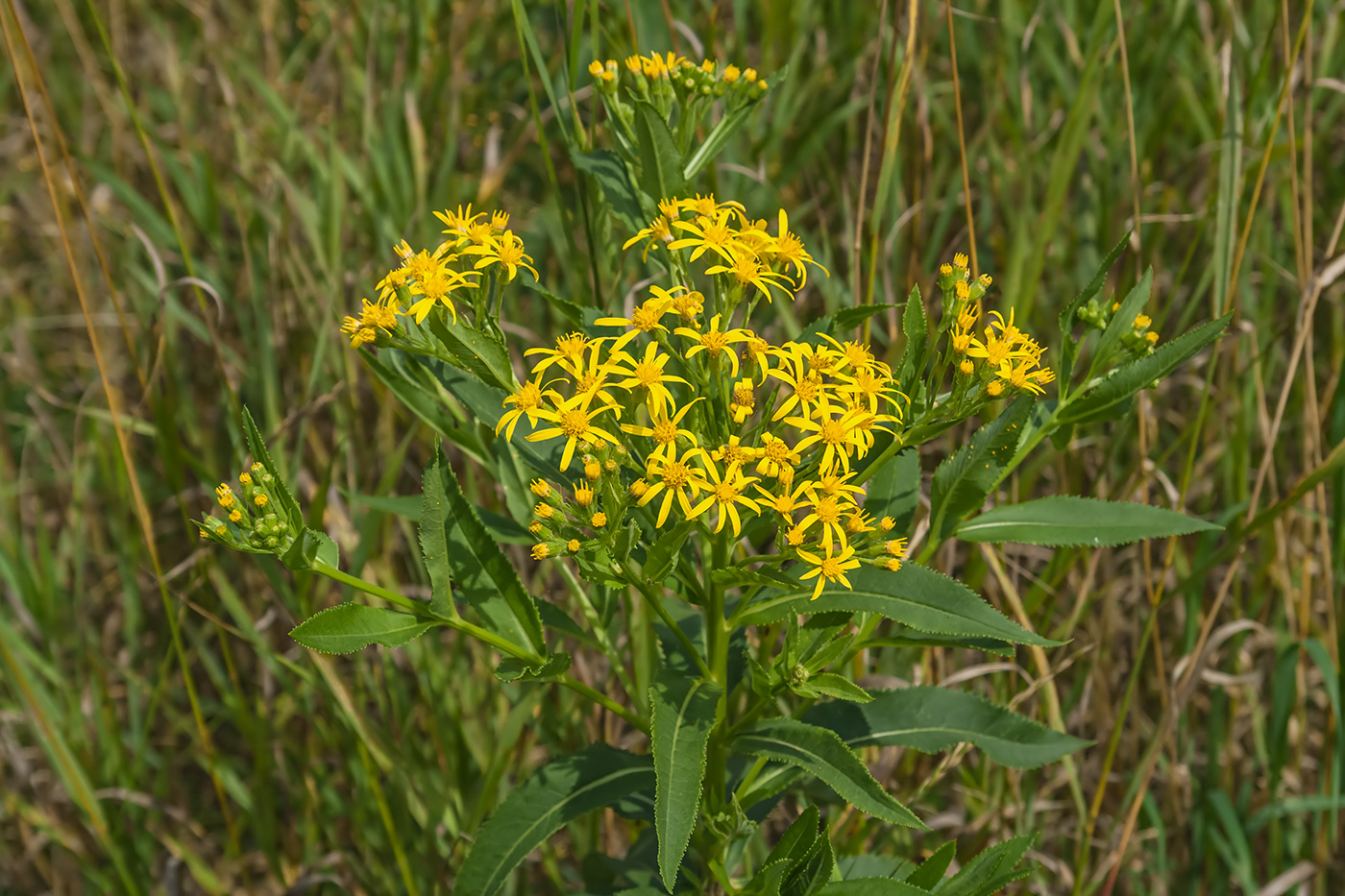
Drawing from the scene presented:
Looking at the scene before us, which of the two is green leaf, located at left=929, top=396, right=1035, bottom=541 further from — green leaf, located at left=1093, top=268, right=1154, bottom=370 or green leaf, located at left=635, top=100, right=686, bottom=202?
green leaf, located at left=635, top=100, right=686, bottom=202

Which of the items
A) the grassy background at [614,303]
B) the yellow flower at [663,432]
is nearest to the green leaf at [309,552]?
the yellow flower at [663,432]

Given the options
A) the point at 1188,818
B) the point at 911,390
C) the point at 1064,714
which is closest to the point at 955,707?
the point at 911,390

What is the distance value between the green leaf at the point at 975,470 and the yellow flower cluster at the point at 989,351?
60 mm

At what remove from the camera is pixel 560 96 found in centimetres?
368

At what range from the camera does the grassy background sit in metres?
3.15

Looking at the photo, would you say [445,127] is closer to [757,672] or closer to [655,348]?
[655,348]

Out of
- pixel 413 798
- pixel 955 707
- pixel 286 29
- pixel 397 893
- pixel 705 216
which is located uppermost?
pixel 286 29

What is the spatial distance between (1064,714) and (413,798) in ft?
7.07

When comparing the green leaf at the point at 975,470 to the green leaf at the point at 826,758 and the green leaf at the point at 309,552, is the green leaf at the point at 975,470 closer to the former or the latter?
the green leaf at the point at 826,758

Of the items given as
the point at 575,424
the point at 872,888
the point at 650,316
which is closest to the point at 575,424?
the point at 575,424

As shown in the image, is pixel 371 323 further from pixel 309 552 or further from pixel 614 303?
pixel 614 303

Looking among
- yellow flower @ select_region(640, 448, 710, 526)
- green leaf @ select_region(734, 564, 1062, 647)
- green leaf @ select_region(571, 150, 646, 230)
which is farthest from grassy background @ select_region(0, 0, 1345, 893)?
green leaf @ select_region(734, 564, 1062, 647)

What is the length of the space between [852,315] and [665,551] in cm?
64

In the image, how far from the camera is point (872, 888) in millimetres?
1998
